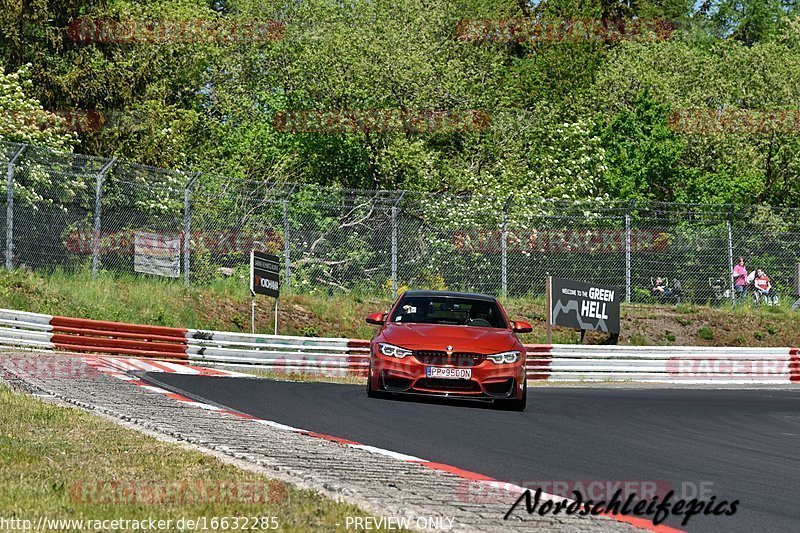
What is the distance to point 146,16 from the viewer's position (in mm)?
44500

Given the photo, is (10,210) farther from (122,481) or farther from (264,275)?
(122,481)

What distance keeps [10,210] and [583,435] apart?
48.1ft

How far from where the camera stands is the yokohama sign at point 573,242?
28016 mm

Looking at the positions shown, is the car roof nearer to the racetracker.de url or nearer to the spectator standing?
the racetracker.de url

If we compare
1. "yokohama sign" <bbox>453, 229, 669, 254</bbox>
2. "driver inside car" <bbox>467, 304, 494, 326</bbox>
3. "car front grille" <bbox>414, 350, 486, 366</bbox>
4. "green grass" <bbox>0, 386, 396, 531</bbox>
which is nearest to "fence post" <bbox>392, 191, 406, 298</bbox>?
"yokohama sign" <bbox>453, 229, 669, 254</bbox>

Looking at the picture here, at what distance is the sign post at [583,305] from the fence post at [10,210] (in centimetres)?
1112

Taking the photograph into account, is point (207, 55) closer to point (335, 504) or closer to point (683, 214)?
point (683, 214)

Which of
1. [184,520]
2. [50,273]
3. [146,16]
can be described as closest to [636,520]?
[184,520]

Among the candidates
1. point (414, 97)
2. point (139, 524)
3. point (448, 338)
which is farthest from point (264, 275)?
point (414, 97)

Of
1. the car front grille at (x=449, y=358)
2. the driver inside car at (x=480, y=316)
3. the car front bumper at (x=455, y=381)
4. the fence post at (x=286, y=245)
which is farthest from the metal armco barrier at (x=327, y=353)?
the car front grille at (x=449, y=358)

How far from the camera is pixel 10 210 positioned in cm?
2325

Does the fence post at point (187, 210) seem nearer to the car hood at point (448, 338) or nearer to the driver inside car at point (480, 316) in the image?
the driver inside car at point (480, 316)

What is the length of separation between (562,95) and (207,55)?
13901 mm

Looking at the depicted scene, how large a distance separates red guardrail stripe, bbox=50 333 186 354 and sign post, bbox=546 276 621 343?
856cm
